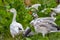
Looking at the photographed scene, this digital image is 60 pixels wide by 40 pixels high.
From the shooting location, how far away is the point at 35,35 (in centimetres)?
381

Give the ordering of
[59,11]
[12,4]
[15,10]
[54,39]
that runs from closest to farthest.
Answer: [54,39], [15,10], [12,4], [59,11]

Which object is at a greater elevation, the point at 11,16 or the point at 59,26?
the point at 11,16

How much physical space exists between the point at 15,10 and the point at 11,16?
13 centimetres

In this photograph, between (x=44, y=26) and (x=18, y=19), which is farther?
(x=18, y=19)

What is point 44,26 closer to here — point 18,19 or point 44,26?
point 44,26

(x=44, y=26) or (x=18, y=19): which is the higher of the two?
(x=18, y=19)

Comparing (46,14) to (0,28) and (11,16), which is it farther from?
(0,28)

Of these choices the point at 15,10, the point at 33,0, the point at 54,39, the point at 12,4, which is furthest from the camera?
the point at 33,0

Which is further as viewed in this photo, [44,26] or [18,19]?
[18,19]

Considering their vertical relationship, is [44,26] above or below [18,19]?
below

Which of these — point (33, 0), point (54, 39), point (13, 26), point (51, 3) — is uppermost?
point (33, 0)

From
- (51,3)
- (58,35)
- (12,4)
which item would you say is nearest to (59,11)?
(51,3)

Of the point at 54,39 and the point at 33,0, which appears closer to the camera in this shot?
the point at 54,39

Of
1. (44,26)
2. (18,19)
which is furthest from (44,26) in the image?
(18,19)
